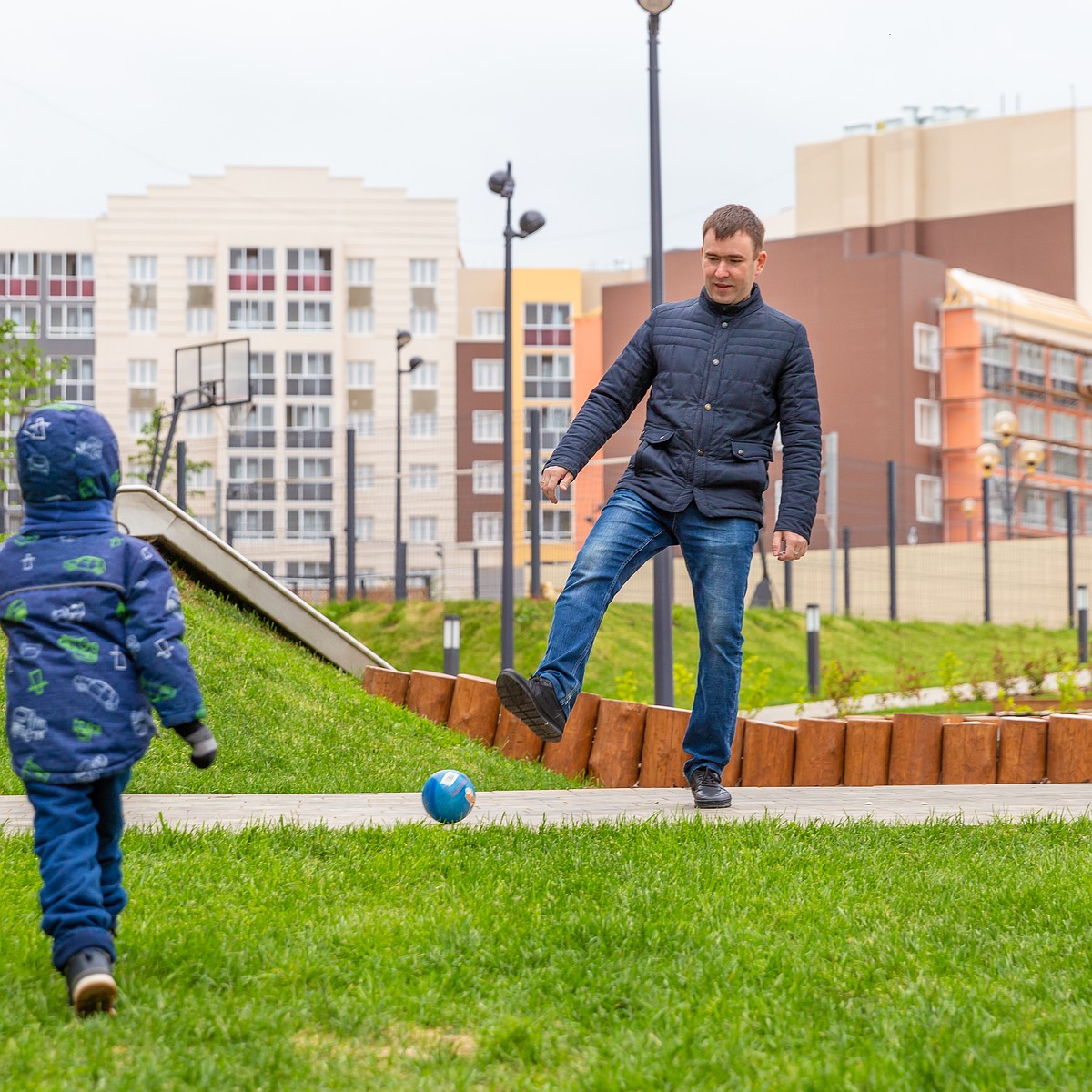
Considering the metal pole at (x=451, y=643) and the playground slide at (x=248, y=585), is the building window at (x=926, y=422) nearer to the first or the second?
the metal pole at (x=451, y=643)

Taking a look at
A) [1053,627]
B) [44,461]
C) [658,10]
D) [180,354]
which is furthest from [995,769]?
[180,354]

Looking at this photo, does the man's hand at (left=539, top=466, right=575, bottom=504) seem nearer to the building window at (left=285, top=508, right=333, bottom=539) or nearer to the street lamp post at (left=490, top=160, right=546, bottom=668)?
the street lamp post at (left=490, top=160, right=546, bottom=668)

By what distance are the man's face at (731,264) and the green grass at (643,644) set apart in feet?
37.7

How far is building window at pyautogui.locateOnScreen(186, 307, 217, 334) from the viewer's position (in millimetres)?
68875

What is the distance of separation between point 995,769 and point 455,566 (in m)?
15.2

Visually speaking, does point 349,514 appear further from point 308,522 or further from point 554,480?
point 554,480

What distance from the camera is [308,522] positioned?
28.2m

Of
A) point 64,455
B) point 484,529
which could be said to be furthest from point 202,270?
point 64,455

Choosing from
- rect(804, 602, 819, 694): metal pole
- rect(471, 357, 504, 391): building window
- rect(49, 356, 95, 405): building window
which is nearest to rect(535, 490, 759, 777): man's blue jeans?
rect(804, 602, 819, 694): metal pole

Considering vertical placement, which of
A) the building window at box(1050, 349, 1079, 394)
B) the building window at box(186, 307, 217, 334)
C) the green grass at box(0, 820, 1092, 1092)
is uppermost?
the building window at box(186, 307, 217, 334)

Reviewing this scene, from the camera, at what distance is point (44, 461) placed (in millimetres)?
3639

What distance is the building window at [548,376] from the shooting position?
241 ft

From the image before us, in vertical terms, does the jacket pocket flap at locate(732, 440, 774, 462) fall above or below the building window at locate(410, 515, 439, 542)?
above

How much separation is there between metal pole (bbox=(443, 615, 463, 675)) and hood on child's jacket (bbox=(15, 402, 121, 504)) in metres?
11.1
